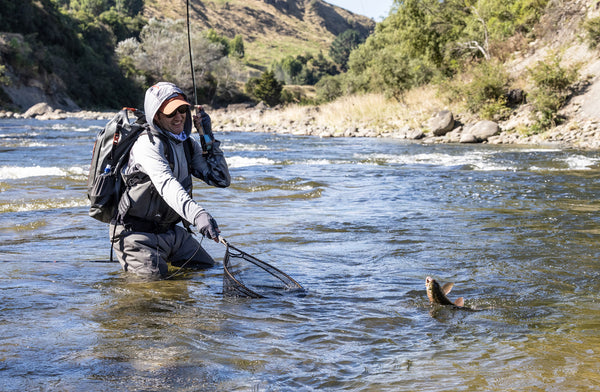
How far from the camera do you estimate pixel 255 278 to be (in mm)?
4570

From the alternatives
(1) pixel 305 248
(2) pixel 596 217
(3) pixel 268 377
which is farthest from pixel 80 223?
(2) pixel 596 217

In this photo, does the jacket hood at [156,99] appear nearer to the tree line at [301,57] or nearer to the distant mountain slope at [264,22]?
the tree line at [301,57]

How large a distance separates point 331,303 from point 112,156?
1.98 m

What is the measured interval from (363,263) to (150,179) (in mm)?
2139

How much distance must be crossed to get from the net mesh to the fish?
104cm

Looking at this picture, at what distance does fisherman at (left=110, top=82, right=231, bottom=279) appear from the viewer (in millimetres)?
4262

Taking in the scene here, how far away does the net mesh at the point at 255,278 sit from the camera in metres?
4.41

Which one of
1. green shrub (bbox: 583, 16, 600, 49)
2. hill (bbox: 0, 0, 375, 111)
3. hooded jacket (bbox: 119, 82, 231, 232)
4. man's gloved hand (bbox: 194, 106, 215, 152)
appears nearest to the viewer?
hooded jacket (bbox: 119, 82, 231, 232)

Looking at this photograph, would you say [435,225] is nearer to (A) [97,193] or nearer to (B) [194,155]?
(B) [194,155]

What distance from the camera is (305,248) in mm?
6164

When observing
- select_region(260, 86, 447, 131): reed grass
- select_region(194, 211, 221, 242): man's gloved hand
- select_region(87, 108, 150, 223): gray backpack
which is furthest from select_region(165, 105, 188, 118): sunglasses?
select_region(260, 86, 447, 131): reed grass

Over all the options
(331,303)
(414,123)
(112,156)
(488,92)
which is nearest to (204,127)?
(112,156)

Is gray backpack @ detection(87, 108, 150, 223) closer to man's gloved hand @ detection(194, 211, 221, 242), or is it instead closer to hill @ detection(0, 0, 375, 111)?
man's gloved hand @ detection(194, 211, 221, 242)

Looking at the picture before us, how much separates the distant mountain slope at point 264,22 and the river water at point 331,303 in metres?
113
